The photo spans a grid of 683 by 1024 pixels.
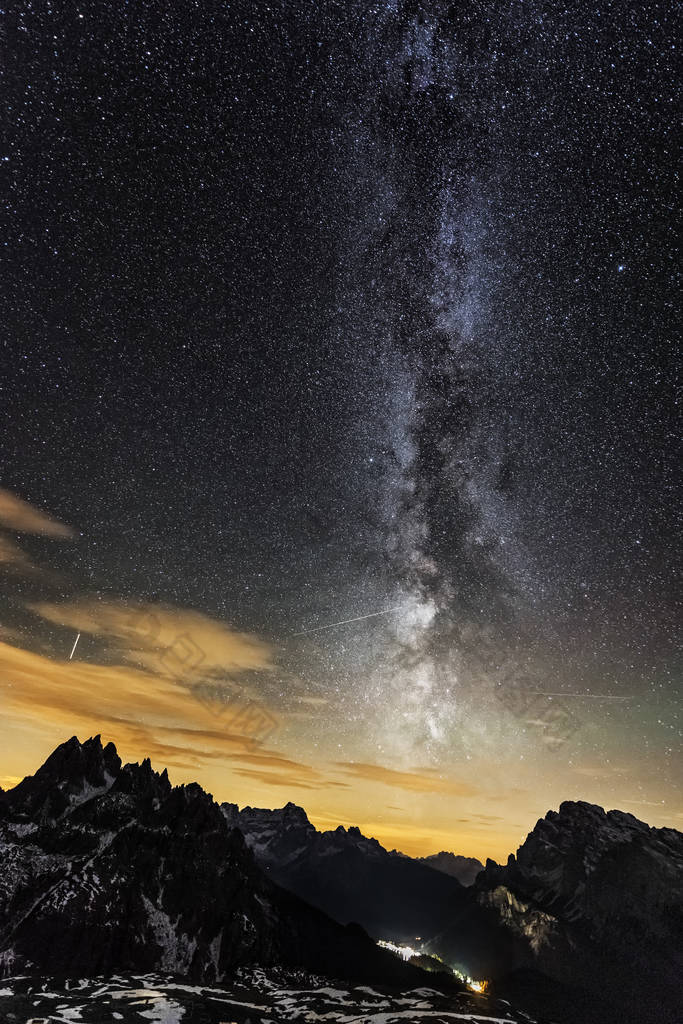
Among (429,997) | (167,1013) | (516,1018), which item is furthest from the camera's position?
(429,997)

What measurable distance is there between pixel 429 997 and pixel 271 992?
46.4 m

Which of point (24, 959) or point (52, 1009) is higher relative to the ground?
point (52, 1009)

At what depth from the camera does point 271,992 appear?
536ft

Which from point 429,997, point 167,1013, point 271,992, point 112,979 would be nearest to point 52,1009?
point 167,1013

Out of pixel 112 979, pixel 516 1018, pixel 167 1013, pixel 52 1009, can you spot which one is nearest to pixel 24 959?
pixel 112 979

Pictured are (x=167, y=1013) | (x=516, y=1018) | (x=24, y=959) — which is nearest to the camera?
(x=167, y=1013)

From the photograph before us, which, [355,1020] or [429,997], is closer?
[355,1020]

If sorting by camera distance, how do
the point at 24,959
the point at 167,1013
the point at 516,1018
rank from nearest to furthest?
the point at 167,1013 < the point at 516,1018 < the point at 24,959

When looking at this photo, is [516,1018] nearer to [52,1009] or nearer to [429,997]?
[429,997]

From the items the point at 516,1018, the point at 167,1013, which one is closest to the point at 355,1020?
the point at 167,1013

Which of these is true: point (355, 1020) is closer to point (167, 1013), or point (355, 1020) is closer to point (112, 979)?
point (167, 1013)

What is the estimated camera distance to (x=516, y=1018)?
479 feet

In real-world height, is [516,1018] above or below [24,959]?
above

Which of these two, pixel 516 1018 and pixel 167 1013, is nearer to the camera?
pixel 167 1013
